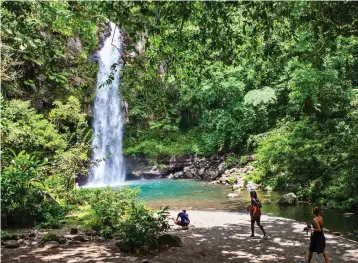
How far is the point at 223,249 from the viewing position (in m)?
8.39

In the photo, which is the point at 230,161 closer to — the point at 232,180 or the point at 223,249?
the point at 232,180

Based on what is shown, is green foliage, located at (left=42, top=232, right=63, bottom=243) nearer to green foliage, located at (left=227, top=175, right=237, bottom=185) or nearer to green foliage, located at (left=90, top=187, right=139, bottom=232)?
green foliage, located at (left=90, top=187, right=139, bottom=232)

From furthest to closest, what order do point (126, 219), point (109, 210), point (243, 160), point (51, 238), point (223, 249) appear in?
point (243, 160) < point (109, 210) < point (126, 219) < point (223, 249) < point (51, 238)

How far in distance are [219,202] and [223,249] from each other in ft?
27.4

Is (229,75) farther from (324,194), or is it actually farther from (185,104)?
(324,194)

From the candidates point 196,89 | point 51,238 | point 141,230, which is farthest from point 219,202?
point 196,89

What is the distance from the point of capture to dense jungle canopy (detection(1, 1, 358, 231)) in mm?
7496

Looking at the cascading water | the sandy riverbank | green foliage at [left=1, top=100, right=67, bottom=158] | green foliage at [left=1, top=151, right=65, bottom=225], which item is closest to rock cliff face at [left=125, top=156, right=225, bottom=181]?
the cascading water

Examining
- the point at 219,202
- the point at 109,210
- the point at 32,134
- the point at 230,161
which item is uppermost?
the point at 32,134

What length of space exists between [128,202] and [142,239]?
138 inches

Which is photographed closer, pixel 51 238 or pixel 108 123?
pixel 51 238

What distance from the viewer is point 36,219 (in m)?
9.80

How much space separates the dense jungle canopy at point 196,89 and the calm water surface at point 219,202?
1074 mm

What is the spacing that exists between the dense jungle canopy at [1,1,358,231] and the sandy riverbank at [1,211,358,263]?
2.95m
